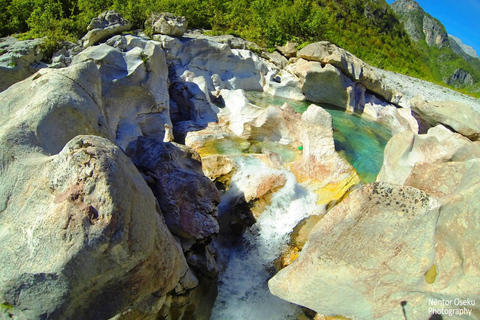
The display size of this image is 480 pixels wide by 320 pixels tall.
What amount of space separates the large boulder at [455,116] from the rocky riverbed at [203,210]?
0.22ft

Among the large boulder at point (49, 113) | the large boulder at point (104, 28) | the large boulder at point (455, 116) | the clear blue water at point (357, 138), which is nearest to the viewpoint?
the large boulder at point (49, 113)

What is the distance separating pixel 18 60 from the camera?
1052 centimetres

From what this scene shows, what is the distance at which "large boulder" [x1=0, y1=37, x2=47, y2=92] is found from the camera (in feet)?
32.9

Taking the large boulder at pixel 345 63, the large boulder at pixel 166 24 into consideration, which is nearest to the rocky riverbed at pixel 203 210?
the large boulder at pixel 166 24

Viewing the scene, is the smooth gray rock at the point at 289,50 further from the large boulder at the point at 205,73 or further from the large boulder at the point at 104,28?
the large boulder at the point at 104,28

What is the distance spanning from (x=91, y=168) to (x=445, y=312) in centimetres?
548

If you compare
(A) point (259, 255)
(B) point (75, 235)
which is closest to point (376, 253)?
(A) point (259, 255)

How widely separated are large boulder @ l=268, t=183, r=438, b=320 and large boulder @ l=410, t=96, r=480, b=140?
817cm

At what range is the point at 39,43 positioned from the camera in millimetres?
11797

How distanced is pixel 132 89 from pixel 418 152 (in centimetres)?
898

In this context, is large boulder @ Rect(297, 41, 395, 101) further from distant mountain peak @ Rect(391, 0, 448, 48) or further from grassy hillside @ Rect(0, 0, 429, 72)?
distant mountain peak @ Rect(391, 0, 448, 48)

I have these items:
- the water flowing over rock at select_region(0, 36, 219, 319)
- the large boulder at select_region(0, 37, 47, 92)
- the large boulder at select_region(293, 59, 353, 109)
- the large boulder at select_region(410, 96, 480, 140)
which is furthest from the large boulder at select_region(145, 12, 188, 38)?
the large boulder at select_region(410, 96, 480, 140)

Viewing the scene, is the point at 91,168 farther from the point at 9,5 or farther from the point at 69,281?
Answer: the point at 9,5

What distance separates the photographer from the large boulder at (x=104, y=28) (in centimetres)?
1315
